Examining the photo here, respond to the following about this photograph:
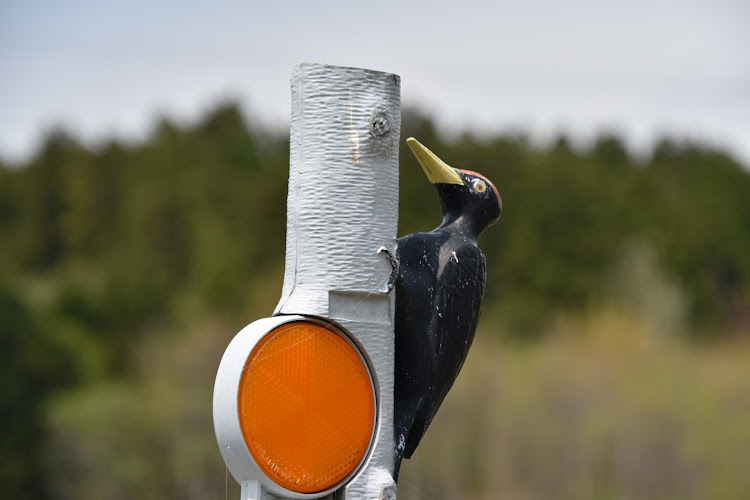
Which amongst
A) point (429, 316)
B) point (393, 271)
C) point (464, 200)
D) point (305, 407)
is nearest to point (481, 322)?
point (464, 200)

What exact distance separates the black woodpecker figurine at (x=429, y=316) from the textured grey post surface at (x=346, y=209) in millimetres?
145

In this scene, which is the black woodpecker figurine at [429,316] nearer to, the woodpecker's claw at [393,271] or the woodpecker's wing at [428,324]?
the woodpecker's wing at [428,324]

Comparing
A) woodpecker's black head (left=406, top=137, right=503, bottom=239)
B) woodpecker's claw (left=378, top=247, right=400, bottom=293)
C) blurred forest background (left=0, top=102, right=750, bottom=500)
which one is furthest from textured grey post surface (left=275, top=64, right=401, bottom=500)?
blurred forest background (left=0, top=102, right=750, bottom=500)

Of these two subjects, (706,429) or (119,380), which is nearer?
(706,429)

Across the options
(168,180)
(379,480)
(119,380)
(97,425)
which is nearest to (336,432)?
(379,480)

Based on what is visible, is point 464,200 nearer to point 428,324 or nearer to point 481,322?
point 428,324

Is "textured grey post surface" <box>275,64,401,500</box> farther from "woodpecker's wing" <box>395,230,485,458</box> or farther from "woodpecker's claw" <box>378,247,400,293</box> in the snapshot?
"woodpecker's wing" <box>395,230,485,458</box>

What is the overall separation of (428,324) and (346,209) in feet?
1.18

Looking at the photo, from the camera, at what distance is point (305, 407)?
262 centimetres

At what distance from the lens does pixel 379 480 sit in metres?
2.72

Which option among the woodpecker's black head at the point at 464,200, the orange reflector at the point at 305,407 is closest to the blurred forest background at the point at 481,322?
the woodpecker's black head at the point at 464,200

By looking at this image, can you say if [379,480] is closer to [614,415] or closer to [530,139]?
[614,415]

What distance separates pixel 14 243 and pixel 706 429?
88.7 ft

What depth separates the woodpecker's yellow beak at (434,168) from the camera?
122 inches
